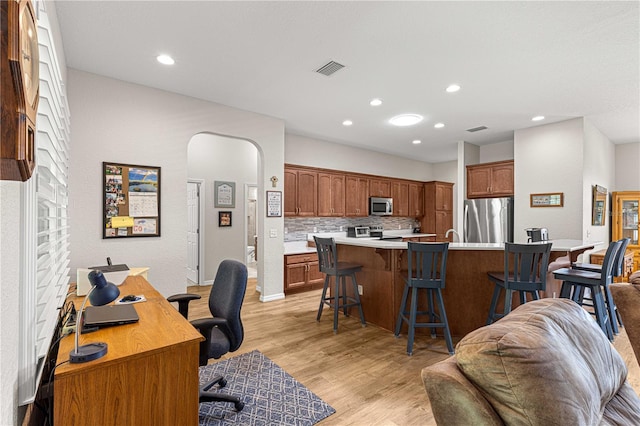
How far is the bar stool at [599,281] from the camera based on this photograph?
10.2 ft

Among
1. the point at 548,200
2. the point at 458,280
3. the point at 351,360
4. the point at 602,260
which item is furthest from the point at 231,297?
the point at 602,260

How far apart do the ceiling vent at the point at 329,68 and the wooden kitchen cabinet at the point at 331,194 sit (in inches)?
107

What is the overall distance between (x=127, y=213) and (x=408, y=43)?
3.41 metres

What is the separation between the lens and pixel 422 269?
9.73 ft

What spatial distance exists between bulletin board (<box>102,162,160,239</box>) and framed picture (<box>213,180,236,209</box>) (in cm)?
222

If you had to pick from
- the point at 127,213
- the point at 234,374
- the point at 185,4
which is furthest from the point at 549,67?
the point at 127,213

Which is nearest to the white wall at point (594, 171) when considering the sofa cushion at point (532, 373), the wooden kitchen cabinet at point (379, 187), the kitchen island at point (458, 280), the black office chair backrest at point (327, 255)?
the kitchen island at point (458, 280)

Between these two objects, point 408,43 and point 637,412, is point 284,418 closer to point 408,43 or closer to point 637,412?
point 637,412

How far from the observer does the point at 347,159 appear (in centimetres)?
678

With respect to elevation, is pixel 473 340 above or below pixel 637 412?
above

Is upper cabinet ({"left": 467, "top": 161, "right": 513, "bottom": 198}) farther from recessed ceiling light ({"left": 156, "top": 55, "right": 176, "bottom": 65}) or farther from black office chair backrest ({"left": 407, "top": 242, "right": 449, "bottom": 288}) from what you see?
recessed ceiling light ({"left": 156, "top": 55, "right": 176, "bottom": 65})

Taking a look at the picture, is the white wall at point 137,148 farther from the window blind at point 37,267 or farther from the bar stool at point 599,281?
the bar stool at point 599,281

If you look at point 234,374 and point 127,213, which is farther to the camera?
point 127,213

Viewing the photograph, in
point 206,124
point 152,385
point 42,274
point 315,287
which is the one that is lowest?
point 315,287
